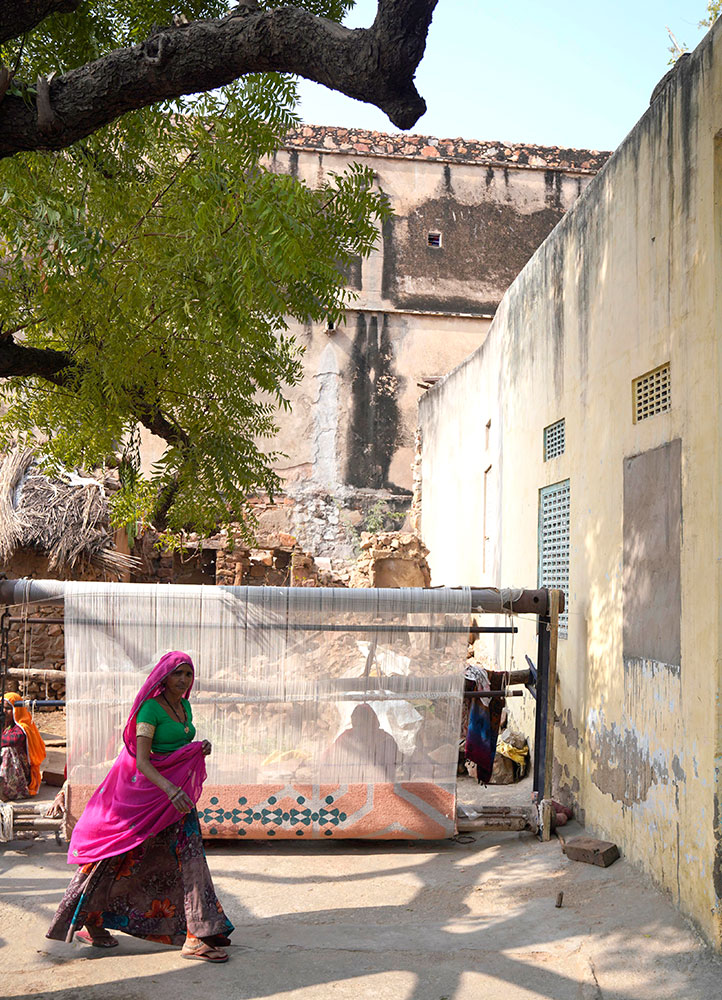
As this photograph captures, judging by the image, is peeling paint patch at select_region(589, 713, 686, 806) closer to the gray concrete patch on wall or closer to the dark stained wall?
the gray concrete patch on wall

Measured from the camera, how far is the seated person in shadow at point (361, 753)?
6.04 metres

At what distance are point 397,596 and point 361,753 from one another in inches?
41.9

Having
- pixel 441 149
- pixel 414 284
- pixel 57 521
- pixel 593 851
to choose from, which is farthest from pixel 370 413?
pixel 593 851

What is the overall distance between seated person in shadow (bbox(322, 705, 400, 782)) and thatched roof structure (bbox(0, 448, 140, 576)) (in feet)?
19.6

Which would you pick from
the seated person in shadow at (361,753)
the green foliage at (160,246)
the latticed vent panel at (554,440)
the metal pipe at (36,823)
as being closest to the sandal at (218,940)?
the seated person in shadow at (361,753)

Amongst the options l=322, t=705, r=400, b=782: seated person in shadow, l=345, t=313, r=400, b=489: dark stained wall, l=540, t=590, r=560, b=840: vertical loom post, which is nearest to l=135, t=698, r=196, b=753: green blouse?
l=322, t=705, r=400, b=782: seated person in shadow

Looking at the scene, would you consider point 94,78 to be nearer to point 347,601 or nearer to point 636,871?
point 347,601

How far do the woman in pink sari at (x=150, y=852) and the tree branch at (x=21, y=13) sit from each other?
2.76m

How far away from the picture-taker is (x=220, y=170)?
623 centimetres

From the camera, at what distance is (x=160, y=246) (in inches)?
251

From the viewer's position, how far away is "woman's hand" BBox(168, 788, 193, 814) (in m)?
4.28

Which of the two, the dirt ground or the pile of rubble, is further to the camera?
the pile of rubble

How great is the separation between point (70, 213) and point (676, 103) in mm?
3430

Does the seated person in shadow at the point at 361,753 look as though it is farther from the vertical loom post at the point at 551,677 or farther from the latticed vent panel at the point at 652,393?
the latticed vent panel at the point at 652,393
